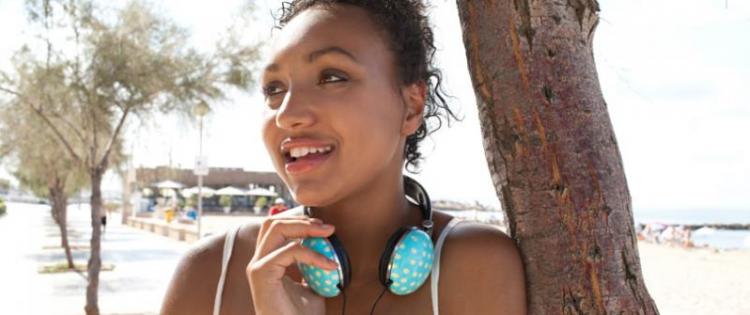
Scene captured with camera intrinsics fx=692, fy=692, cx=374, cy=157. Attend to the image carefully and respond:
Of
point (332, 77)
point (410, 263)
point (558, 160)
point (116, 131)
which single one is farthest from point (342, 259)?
point (116, 131)

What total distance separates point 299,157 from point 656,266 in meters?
22.5

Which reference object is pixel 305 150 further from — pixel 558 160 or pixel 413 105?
pixel 558 160

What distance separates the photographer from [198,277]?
4.99ft

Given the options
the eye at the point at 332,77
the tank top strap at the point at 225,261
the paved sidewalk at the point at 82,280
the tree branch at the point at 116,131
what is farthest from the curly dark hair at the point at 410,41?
the tree branch at the point at 116,131

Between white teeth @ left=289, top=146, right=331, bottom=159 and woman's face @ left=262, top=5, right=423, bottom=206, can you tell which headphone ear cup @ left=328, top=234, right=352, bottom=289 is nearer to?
woman's face @ left=262, top=5, right=423, bottom=206

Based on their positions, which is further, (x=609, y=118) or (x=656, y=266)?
(x=656, y=266)

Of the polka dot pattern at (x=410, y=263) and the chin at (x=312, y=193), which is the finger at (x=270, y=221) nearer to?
the chin at (x=312, y=193)

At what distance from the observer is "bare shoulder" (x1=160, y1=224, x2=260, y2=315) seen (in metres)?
1.50

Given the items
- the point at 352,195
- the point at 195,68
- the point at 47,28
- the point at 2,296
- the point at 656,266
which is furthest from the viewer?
the point at 656,266

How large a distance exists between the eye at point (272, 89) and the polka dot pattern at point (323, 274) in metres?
0.33

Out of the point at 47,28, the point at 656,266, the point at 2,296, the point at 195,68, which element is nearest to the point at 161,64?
the point at 195,68

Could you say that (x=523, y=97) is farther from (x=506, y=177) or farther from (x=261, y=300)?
(x=261, y=300)

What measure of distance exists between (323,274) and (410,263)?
181mm

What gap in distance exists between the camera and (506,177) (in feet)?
4.71
